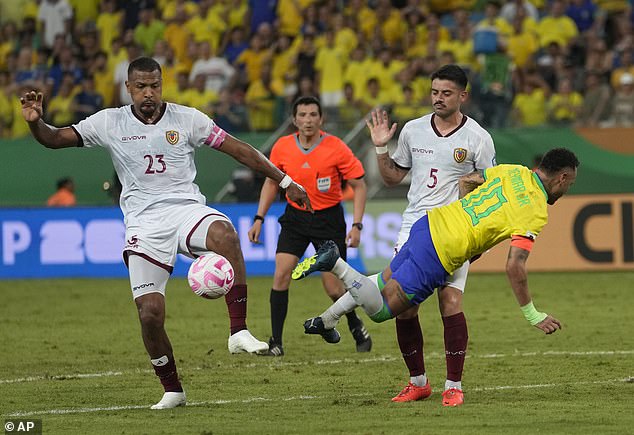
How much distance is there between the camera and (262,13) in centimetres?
2552

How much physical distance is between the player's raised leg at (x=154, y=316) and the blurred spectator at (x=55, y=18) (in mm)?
18435

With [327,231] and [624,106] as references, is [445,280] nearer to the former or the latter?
[327,231]

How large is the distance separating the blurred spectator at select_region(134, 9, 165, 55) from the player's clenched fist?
1716 centimetres

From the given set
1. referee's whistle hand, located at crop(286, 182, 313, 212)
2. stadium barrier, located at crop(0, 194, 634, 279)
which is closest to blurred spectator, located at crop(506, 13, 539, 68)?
stadium barrier, located at crop(0, 194, 634, 279)

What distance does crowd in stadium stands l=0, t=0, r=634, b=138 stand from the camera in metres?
21.4

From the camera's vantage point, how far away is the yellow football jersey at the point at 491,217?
8477 millimetres

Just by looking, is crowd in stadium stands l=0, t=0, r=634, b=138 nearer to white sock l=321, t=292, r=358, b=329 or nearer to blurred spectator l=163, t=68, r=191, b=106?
blurred spectator l=163, t=68, r=191, b=106

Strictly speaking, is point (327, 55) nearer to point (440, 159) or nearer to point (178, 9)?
point (178, 9)

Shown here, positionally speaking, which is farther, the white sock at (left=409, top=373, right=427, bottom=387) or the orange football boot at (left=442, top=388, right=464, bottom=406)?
the white sock at (left=409, top=373, right=427, bottom=387)

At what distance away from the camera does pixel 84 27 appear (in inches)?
1048

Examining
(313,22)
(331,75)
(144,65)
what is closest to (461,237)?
(144,65)

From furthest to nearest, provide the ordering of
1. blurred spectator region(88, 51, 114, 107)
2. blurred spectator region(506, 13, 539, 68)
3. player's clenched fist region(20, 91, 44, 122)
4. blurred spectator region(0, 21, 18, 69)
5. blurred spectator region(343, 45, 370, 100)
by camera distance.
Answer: blurred spectator region(0, 21, 18, 69) → blurred spectator region(88, 51, 114, 107) → blurred spectator region(506, 13, 539, 68) → blurred spectator region(343, 45, 370, 100) → player's clenched fist region(20, 91, 44, 122)

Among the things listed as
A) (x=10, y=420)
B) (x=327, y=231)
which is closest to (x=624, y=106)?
(x=327, y=231)

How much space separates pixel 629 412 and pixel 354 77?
15.0m
